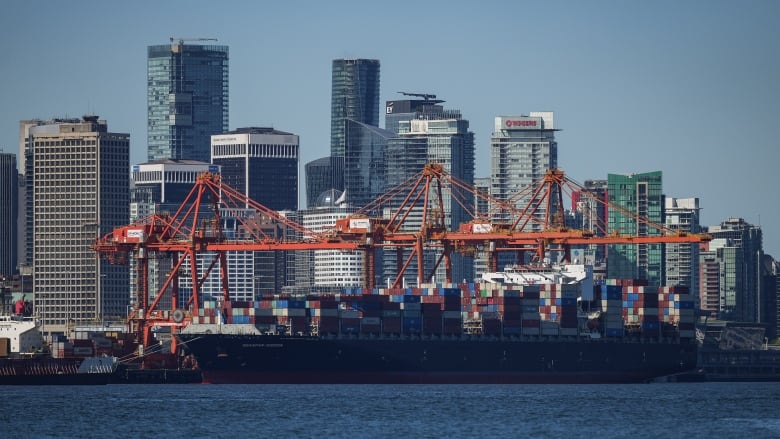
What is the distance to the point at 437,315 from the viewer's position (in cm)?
13500

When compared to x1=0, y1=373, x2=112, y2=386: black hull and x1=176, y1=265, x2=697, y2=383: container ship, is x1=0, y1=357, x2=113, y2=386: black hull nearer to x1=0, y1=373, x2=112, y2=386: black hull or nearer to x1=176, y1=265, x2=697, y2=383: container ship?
x1=0, y1=373, x2=112, y2=386: black hull

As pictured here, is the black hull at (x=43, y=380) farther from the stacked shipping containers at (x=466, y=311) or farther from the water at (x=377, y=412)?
the stacked shipping containers at (x=466, y=311)

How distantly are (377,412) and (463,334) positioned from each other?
1260 inches

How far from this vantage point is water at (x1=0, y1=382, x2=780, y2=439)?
310 feet

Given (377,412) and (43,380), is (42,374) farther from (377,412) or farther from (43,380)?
(377,412)

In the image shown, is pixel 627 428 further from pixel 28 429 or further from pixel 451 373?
pixel 451 373

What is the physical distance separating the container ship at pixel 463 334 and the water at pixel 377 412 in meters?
2.24

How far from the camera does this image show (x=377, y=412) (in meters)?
105

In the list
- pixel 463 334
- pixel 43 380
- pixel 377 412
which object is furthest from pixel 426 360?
pixel 377 412

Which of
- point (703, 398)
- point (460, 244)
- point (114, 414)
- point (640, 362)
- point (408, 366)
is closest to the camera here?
point (114, 414)

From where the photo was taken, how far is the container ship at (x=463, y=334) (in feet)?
431

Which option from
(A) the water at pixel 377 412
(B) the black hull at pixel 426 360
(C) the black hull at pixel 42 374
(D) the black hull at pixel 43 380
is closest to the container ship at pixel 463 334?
(B) the black hull at pixel 426 360

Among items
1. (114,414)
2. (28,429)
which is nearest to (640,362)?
(114,414)

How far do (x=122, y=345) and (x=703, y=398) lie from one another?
48.4m
